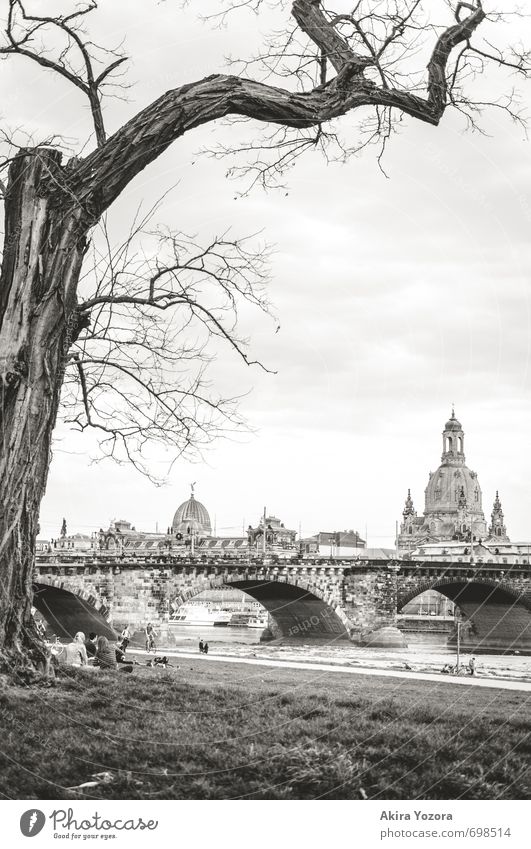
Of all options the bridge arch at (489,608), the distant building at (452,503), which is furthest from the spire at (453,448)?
the bridge arch at (489,608)

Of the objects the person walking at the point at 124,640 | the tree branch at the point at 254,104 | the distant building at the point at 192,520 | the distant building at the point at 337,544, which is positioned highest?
the distant building at the point at 192,520

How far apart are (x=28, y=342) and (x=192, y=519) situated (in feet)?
480

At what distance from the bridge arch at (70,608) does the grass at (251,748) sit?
4357 centimetres

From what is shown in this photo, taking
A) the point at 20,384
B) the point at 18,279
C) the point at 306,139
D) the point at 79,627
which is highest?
the point at 306,139

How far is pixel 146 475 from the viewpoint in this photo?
841 centimetres

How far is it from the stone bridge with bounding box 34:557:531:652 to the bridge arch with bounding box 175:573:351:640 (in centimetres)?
6

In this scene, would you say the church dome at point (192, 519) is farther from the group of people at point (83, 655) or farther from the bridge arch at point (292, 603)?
the group of people at point (83, 655)

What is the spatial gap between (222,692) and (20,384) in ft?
9.36

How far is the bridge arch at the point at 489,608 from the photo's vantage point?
63.6 meters

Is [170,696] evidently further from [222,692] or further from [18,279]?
[18,279]

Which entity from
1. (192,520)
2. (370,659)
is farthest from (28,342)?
(192,520)

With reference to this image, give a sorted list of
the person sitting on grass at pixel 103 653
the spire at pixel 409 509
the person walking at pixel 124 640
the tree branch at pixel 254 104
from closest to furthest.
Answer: the tree branch at pixel 254 104
the person sitting on grass at pixel 103 653
the person walking at pixel 124 640
the spire at pixel 409 509

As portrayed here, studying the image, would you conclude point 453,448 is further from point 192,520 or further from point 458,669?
point 458,669
